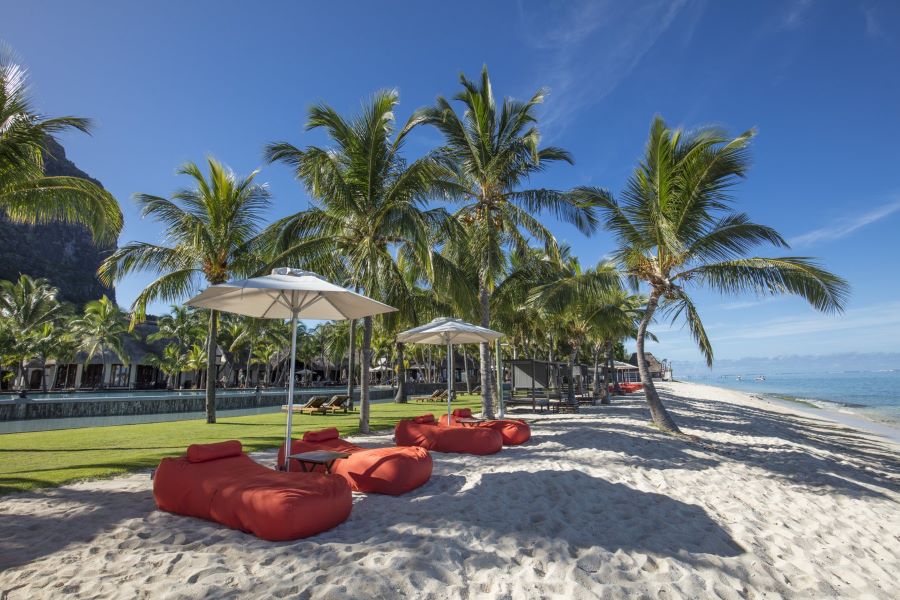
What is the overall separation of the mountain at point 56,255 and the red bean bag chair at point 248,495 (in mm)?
57217

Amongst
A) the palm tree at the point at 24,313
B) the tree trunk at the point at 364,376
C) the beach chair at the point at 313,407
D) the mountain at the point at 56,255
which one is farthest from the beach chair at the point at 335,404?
the mountain at the point at 56,255

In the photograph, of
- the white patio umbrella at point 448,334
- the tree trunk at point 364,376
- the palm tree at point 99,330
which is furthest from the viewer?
the palm tree at point 99,330

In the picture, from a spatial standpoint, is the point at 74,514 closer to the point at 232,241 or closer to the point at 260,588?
the point at 260,588

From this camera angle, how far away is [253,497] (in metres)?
3.53

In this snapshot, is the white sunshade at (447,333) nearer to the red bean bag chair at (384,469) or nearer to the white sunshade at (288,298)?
the white sunshade at (288,298)

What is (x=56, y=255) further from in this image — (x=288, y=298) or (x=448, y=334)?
(x=288, y=298)

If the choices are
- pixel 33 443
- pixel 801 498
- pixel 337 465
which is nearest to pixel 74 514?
pixel 337 465

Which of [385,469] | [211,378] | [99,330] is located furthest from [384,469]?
[99,330]

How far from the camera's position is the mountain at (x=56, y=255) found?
2011 inches

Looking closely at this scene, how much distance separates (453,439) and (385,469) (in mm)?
2693

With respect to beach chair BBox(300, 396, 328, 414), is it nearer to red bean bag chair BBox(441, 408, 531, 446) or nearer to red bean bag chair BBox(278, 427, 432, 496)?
red bean bag chair BBox(441, 408, 531, 446)

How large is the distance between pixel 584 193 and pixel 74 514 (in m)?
10.5

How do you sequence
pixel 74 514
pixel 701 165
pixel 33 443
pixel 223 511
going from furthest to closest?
pixel 701 165 → pixel 33 443 → pixel 74 514 → pixel 223 511

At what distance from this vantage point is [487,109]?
445 inches
